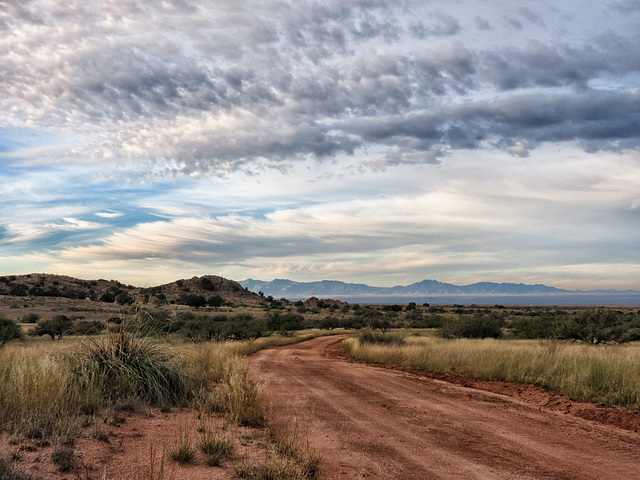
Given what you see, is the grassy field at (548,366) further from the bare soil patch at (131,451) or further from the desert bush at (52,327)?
the desert bush at (52,327)

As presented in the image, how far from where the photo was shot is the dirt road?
22.5 feet

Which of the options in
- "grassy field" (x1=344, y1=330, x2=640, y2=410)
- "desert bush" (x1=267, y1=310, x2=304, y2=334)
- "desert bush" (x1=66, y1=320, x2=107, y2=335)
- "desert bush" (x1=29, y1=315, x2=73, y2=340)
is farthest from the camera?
"desert bush" (x1=267, y1=310, x2=304, y2=334)

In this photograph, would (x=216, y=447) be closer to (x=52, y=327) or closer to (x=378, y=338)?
(x=378, y=338)

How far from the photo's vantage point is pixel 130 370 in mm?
10031

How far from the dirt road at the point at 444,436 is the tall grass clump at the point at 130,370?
2483 mm

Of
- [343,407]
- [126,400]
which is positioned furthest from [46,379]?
[343,407]

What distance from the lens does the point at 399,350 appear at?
2289 centimetres


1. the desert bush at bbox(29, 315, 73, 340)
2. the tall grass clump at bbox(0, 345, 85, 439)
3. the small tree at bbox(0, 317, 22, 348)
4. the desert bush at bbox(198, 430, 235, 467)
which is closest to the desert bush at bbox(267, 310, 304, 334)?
the desert bush at bbox(29, 315, 73, 340)

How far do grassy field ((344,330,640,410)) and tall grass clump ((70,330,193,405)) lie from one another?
10.8 metres

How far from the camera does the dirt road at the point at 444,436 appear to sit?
6855 mm

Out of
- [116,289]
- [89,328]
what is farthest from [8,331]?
[116,289]

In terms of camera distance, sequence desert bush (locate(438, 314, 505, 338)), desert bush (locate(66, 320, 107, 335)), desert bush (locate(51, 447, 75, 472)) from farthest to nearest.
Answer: desert bush (locate(438, 314, 505, 338))
desert bush (locate(66, 320, 107, 335))
desert bush (locate(51, 447, 75, 472))

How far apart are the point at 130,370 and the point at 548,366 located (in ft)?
43.6

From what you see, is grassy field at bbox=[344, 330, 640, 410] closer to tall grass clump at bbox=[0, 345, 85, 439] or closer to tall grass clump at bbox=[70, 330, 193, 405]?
tall grass clump at bbox=[70, 330, 193, 405]
